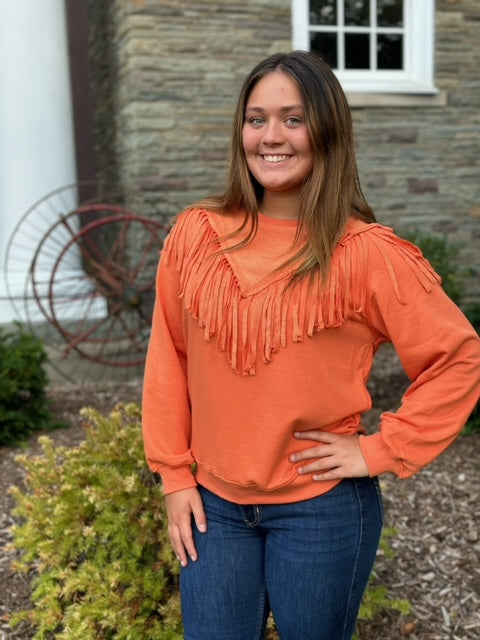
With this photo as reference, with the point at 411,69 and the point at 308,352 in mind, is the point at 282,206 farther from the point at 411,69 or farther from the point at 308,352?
A: the point at 411,69

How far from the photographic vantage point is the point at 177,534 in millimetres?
1578

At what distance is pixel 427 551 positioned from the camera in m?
2.89

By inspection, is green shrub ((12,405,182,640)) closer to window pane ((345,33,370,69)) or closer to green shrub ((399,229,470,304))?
green shrub ((399,229,470,304))

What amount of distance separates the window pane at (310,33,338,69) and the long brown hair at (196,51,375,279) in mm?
5351

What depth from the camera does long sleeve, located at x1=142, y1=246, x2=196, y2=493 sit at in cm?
160

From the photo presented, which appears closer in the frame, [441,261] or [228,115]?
[441,261]

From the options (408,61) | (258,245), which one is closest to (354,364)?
(258,245)

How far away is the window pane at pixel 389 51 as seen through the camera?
6625 millimetres

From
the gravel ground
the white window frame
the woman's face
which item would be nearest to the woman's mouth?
the woman's face

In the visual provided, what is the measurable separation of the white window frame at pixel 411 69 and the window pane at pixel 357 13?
177mm

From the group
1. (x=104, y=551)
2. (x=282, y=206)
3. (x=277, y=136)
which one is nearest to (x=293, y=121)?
(x=277, y=136)

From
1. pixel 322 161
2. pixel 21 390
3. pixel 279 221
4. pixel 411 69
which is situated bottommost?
pixel 21 390

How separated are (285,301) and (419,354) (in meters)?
0.28

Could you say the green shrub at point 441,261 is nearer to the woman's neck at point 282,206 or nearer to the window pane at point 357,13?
the window pane at point 357,13
